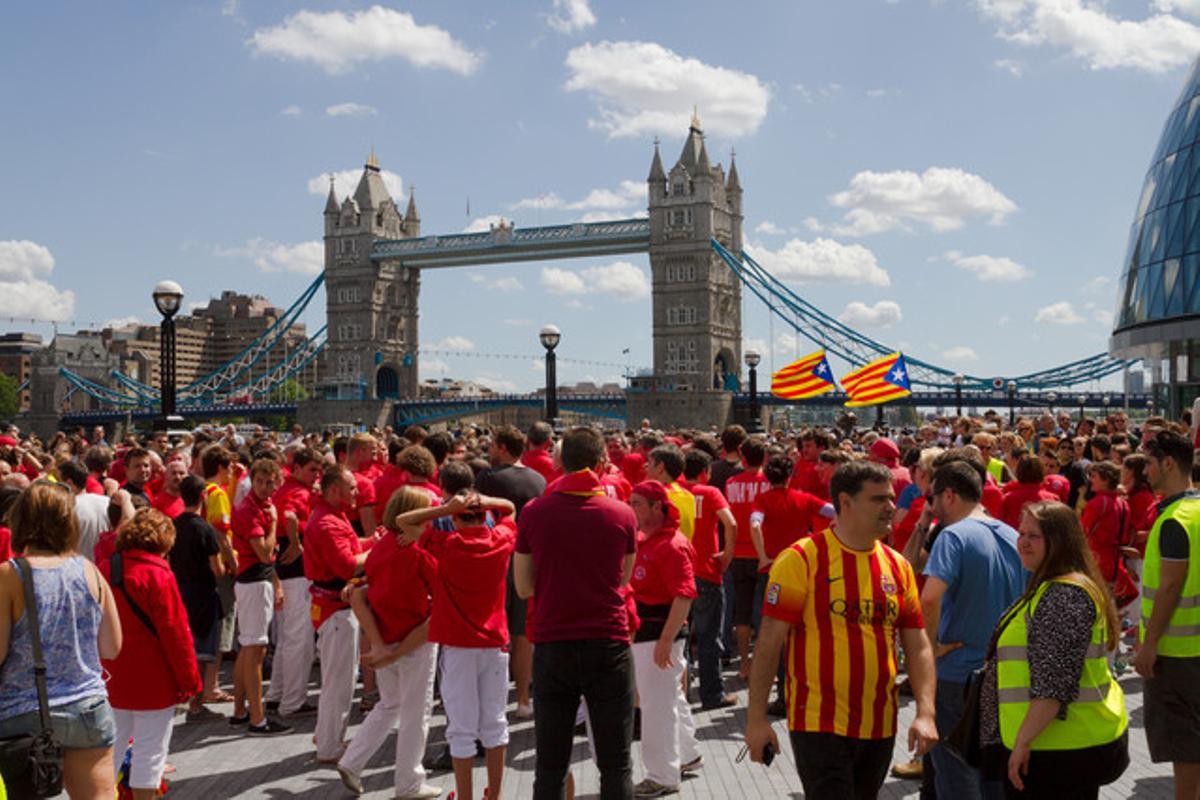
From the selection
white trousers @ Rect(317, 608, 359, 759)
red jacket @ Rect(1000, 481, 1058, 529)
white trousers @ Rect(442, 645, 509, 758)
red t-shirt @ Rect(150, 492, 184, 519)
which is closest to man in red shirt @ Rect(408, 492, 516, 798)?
white trousers @ Rect(442, 645, 509, 758)

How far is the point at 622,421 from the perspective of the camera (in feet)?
312

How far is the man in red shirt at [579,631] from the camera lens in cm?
529

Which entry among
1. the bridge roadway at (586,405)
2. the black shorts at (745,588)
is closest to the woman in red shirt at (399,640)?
the black shorts at (745,588)

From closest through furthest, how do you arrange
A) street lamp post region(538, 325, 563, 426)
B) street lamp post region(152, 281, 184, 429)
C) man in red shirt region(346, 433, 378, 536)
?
man in red shirt region(346, 433, 378, 536) → street lamp post region(152, 281, 184, 429) → street lamp post region(538, 325, 563, 426)

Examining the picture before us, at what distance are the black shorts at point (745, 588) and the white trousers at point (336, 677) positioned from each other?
368 cm

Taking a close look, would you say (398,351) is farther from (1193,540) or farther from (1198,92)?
(1193,540)

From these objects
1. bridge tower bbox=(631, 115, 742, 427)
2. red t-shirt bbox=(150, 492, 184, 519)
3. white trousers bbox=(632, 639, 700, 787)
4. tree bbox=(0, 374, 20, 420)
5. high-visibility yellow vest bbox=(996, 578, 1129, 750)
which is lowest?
white trousers bbox=(632, 639, 700, 787)

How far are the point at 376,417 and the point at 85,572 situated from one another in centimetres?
9322

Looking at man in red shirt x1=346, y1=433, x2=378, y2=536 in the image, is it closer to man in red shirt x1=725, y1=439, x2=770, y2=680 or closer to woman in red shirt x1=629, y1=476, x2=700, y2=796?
woman in red shirt x1=629, y1=476, x2=700, y2=796

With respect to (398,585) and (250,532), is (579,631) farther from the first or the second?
(250,532)

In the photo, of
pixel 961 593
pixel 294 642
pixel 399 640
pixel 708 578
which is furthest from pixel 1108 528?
pixel 294 642

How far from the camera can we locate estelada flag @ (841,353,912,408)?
2569 centimetres

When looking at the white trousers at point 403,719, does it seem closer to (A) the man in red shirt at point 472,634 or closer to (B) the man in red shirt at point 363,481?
(A) the man in red shirt at point 472,634

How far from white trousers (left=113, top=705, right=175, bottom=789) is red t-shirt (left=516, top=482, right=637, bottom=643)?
2249 millimetres
